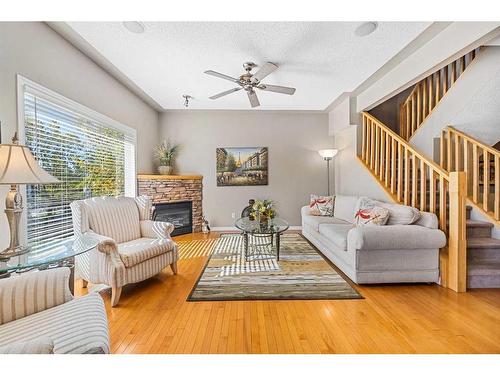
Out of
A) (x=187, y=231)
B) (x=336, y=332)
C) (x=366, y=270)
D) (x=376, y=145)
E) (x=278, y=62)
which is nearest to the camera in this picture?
(x=336, y=332)

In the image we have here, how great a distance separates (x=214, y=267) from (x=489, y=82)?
4021mm

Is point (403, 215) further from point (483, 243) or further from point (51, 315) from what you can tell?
point (51, 315)

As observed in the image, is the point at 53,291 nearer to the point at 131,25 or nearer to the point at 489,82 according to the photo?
the point at 131,25

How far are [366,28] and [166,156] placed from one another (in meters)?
4.08

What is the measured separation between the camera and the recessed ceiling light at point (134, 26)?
2220 millimetres

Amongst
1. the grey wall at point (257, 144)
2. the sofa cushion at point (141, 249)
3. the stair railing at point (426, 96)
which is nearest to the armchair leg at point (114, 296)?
the sofa cushion at point (141, 249)

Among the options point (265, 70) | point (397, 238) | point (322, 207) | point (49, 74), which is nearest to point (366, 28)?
point (265, 70)

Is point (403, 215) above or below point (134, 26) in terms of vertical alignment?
below

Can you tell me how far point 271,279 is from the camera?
2.62 metres

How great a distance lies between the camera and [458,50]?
234cm

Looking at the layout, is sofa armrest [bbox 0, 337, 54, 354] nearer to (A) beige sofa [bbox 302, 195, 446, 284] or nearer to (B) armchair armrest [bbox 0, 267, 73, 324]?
(B) armchair armrest [bbox 0, 267, 73, 324]

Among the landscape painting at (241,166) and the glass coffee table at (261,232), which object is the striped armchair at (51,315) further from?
the landscape painting at (241,166)
